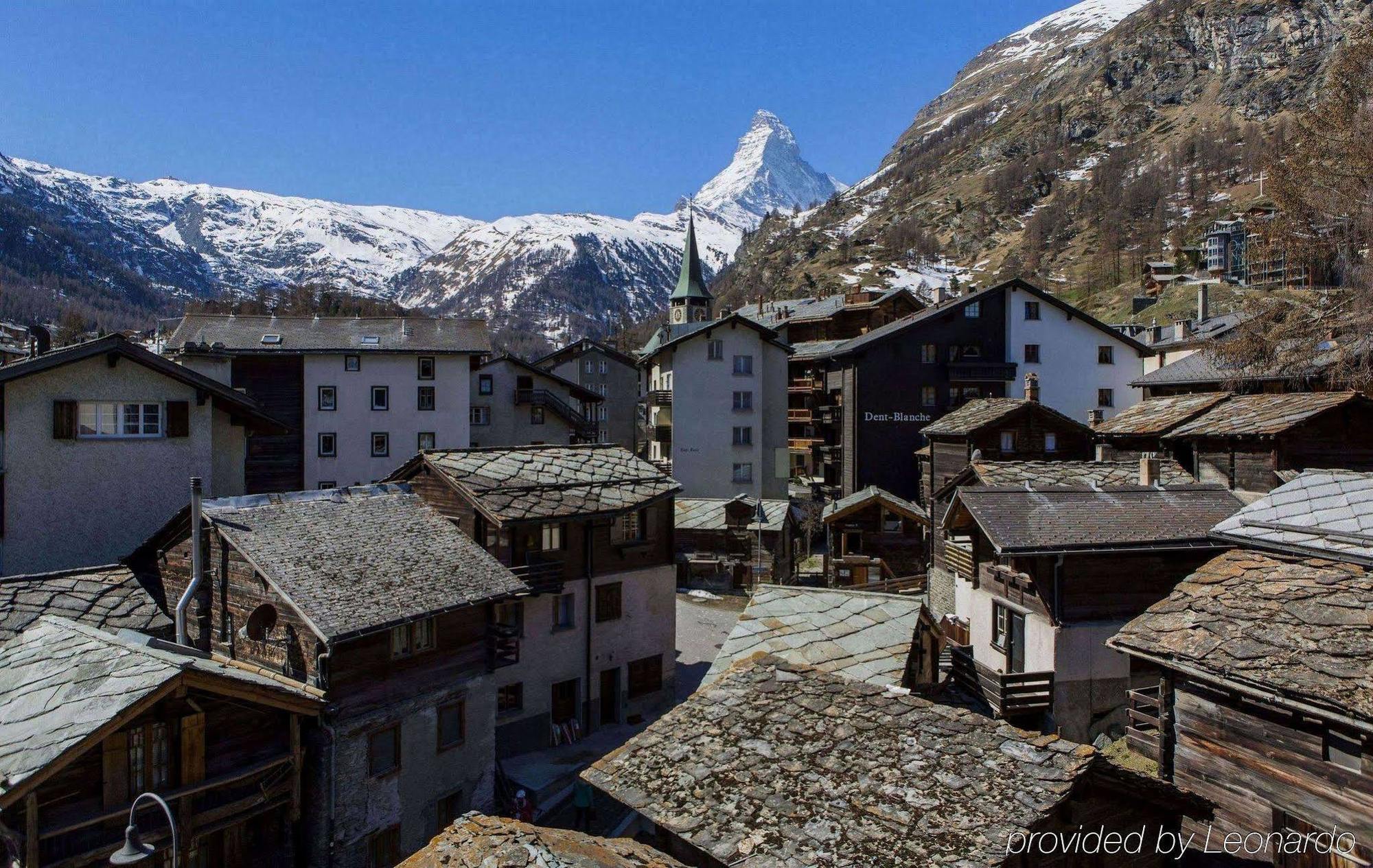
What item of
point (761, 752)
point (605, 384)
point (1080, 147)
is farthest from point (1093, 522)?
point (1080, 147)

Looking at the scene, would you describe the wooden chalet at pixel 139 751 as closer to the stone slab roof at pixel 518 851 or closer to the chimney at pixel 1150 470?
the stone slab roof at pixel 518 851

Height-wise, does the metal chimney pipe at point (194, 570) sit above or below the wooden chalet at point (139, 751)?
above

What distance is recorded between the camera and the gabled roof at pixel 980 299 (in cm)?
4988

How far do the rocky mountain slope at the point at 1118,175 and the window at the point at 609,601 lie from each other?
109m

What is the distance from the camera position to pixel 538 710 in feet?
83.8

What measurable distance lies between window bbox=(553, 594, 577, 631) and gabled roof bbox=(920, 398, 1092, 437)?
60.0ft

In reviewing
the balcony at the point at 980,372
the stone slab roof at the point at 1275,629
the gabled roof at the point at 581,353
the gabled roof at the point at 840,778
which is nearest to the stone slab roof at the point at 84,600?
the gabled roof at the point at 840,778

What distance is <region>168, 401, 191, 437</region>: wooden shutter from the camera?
25.5m

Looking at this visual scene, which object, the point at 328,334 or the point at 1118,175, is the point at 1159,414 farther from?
the point at 1118,175

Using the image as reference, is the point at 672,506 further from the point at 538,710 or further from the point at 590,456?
the point at 538,710

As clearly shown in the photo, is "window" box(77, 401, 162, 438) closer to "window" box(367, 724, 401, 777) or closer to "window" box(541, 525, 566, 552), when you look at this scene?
"window" box(541, 525, 566, 552)

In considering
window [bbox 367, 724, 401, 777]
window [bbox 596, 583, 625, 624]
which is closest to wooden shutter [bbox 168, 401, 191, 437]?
window [bbox 367, 724, 401, 777]

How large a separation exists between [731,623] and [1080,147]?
184m

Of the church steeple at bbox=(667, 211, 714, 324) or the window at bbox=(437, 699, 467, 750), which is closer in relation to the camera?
the window at bbox=(437, 699, 467, 750)
